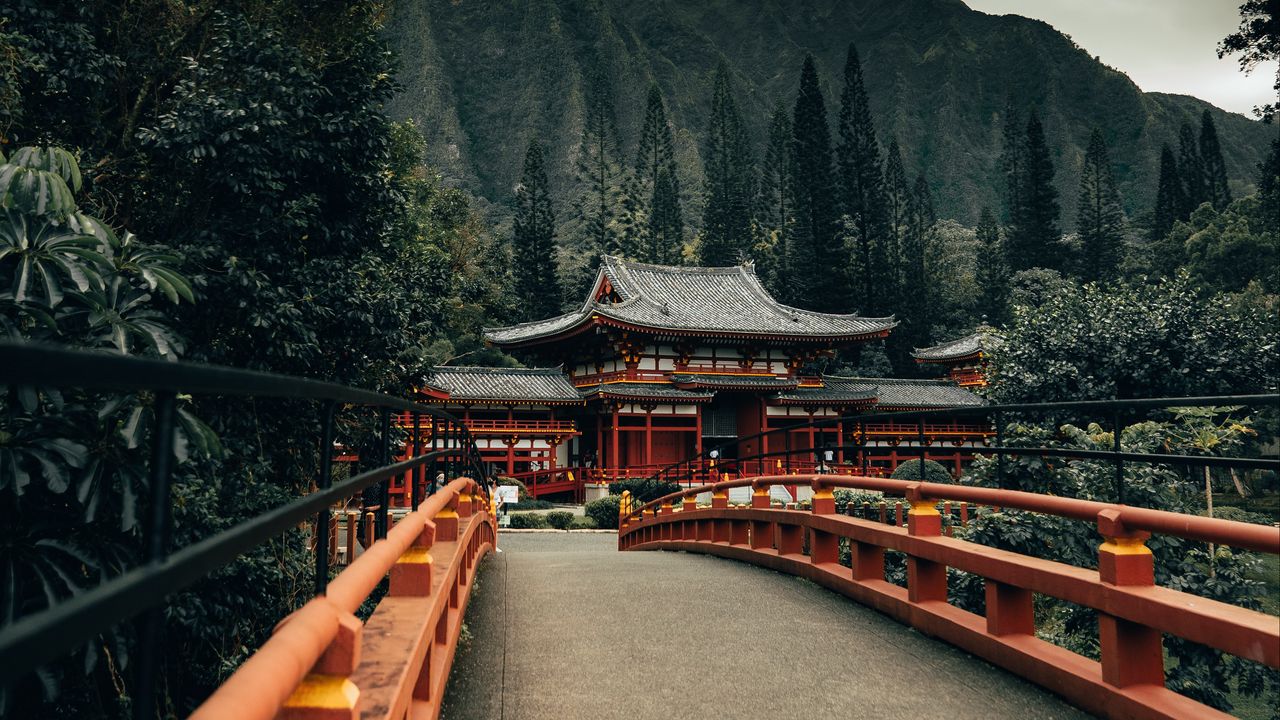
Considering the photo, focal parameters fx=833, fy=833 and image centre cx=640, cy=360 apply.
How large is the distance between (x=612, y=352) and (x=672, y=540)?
66.5ft

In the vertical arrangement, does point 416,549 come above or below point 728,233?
below

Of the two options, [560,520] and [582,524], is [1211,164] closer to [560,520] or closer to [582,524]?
[582,524]

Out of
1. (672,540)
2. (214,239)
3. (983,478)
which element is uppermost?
(214,239)

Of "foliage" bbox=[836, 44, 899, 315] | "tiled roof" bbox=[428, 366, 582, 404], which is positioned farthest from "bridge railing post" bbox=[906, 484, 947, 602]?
"foliage" bbox=[836, 44, 899, 315]

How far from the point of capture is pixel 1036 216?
2424 inches

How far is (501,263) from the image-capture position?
57062 mm

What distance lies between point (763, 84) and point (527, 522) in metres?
142

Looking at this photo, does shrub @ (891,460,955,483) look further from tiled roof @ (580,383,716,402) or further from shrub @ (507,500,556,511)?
shrub @ (507,500,556,511)

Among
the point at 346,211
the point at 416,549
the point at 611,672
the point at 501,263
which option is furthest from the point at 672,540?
the point at 501,263

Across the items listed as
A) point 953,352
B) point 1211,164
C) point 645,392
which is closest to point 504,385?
point 645,392

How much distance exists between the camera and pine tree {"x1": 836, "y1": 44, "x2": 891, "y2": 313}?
2271 inches

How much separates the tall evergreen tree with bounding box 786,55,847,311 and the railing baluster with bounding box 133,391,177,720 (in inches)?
2077

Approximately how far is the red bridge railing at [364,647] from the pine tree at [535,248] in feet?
163

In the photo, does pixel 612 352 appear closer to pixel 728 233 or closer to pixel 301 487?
pixel 301 487
